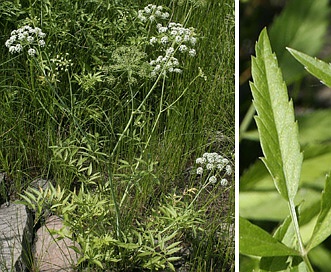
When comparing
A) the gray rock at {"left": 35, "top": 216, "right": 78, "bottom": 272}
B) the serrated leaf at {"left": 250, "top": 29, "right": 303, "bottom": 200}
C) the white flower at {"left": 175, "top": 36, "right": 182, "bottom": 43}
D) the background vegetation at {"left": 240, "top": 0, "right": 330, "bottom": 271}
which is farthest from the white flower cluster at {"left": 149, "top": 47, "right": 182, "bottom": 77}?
the serrated leaf at {"left": 250, "top": 29, "right": 303, "bottom": 200}

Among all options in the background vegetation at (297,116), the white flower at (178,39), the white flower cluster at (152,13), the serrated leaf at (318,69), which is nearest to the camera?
the serrated leaf at (318,69)

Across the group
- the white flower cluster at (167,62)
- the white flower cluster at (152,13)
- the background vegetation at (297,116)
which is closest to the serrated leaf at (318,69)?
the background vegetation at (297,116)

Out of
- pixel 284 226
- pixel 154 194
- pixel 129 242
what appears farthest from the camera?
pixel 154 194

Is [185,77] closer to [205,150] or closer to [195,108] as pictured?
[195,108]

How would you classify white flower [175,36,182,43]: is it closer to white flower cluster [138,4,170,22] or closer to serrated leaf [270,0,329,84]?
white flower cluster [138,4,170,22]

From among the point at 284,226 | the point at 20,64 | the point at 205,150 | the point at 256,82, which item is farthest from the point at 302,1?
the point at 20,64

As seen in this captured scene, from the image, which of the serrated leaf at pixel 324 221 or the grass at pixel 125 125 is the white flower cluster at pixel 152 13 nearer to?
the grass at pixel 125 125
